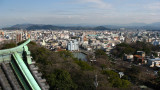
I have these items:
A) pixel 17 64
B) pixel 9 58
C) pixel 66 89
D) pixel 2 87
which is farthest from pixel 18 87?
pixel 66 89

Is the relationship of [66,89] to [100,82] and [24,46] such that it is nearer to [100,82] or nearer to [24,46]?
[100,82]

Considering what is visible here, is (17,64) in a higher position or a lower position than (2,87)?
higher

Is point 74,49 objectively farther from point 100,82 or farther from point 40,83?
point 40,83

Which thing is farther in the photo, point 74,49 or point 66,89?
point 74,49

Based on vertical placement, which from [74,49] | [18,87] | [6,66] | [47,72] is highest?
[6,66]

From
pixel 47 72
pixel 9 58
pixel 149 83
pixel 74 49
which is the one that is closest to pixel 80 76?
pixel 47 72

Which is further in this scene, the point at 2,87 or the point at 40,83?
the point at 40,83

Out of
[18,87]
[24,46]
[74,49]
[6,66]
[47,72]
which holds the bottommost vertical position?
[74,49]

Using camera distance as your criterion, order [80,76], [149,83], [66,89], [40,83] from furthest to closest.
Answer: [149,83] → [80,76] → [66,89] → [40,83]

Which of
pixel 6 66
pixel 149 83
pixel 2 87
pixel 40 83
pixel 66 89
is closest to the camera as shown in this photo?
pixel 2 87
